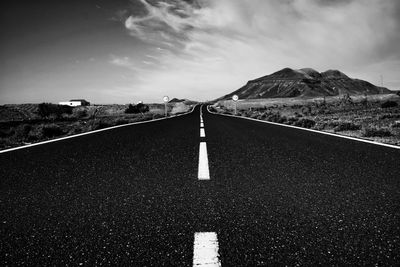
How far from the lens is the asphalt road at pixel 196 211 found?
1.68 m

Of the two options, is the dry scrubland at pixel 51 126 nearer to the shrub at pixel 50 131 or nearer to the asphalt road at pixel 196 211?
the shrub at pixel 50 131

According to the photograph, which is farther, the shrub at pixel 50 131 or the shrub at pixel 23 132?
the shrub at pixel 23 132

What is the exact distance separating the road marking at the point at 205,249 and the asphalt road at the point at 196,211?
4 centimetres

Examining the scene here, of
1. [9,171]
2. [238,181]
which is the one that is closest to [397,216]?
[238,181]

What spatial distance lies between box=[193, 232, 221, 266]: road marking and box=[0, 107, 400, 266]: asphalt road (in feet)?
0.14

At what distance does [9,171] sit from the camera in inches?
151

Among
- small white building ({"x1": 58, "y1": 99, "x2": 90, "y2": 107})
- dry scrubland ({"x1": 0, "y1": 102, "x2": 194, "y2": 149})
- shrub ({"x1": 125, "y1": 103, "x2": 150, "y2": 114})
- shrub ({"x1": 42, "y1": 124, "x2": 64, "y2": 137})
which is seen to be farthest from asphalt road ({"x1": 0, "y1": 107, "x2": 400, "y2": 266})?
small white building ({"x1": 58, "y1": 99, "x2": 90, "y2": 107})

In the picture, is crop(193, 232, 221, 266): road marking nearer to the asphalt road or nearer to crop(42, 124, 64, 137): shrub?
the asphalt road

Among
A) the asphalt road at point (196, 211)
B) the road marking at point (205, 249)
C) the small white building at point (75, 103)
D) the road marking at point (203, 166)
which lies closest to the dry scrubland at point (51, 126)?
the asphalt road at point (196, 211)

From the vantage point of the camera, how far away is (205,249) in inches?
67.1

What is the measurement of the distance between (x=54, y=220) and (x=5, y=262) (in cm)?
63

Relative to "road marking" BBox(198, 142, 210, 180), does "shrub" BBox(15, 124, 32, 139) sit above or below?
below

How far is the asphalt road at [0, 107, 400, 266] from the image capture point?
5.52 ft

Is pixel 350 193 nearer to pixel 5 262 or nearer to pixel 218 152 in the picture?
pixel 218 152
